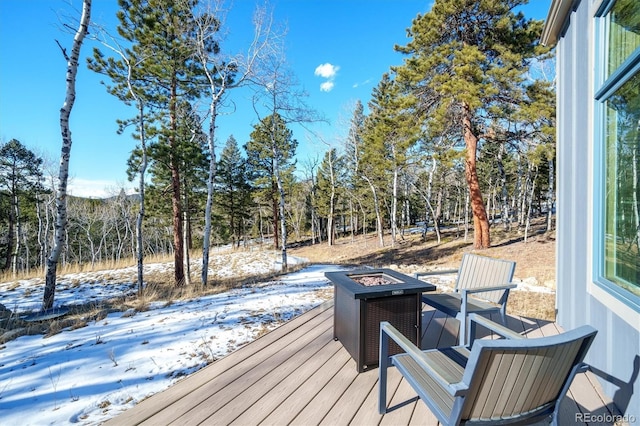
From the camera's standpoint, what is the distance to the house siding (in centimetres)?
170

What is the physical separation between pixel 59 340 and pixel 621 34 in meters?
6.02

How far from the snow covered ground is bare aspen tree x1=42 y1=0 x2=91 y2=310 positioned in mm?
1938

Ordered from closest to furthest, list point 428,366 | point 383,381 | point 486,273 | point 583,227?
point 428,366, point 383,381, point 583,227, point 486,273

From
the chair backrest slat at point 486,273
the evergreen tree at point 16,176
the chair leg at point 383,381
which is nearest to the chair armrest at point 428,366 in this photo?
the chair leg at point 383,381

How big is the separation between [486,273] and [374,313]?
5.77 feet

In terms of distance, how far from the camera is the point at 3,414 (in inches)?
77.8

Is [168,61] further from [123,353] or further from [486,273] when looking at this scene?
[486,273]

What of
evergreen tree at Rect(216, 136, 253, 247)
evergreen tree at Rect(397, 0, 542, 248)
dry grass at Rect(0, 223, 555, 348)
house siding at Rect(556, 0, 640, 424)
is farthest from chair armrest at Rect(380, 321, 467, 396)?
evergreen tree at Rect(216, 136, 253, 247)

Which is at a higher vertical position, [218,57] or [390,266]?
[218,57]

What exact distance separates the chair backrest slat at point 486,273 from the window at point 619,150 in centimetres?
92

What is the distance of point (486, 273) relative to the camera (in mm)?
3221

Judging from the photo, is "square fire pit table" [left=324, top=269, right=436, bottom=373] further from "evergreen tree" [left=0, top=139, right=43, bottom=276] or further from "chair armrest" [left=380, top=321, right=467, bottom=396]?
"evergreen tree" [left=0, top=139, right=43, bottom=276]

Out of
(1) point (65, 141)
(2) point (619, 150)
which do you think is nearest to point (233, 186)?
(1) point (65, 141)

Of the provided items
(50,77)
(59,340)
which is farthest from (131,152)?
(59,340)
